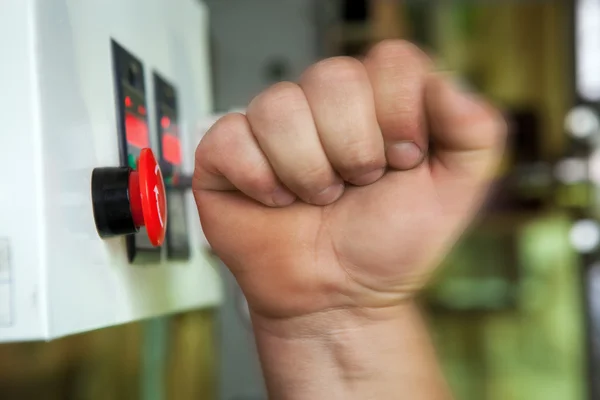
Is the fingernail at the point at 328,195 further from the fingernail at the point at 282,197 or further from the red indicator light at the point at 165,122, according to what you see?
the red indicator light at the point at 165,122

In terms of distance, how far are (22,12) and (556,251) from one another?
81.3 inches

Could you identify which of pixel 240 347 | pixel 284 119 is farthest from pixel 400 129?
pixel 240 347

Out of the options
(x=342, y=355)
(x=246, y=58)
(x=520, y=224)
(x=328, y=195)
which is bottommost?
(x=520, y=224)

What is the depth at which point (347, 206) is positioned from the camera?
16.2 inches

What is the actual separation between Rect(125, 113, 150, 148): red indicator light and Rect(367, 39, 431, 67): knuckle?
0.48ft

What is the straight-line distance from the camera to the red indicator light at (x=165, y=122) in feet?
1.61

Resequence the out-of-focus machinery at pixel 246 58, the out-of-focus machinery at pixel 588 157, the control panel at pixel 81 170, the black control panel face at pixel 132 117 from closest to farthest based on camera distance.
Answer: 1. the control panel at pixel 81 170
2. the black control panel face at pixel 132 117
3. the out-of-focus machinery at pixel 246 58
4. the out-of-focus machinery at pixel 588 157

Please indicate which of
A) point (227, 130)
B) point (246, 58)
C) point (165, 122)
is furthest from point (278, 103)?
point (246, 58)

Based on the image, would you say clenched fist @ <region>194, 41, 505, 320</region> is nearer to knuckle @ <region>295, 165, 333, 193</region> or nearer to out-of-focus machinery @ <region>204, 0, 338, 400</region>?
knuckle @ <region>295, 165, 333, 193</region>

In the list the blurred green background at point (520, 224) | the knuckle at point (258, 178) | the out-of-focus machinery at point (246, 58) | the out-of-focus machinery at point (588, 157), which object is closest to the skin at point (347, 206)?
the knuckle at point (258, 178)

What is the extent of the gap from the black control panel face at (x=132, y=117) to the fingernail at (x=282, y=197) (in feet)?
0.28

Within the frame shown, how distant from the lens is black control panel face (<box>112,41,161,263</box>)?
0.41 meters

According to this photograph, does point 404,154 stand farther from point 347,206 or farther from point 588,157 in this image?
point 588,157

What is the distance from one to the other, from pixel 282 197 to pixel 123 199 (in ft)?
0.30
